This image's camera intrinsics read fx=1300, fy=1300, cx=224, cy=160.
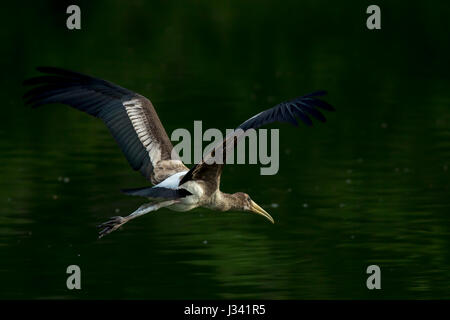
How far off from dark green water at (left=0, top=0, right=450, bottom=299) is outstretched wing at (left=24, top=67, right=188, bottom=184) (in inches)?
54.1

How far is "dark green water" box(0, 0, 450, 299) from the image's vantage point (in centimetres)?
1420

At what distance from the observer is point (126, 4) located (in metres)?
41.5

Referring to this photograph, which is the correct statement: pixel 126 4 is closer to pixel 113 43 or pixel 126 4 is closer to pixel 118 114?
pixel 113 43

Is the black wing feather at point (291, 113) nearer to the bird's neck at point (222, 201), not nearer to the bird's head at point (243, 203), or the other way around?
the bird's neck at point (222, 201)

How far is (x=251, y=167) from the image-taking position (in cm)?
2003

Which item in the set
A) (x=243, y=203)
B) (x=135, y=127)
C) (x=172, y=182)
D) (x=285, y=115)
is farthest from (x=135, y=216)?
(x=285, y=115)

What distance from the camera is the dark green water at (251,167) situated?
14.2m

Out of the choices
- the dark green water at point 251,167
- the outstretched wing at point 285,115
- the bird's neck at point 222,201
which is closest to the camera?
the outstretched wing at point 285,115

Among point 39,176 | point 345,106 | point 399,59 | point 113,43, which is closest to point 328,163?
point 39,176

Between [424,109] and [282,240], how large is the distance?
1048 cm

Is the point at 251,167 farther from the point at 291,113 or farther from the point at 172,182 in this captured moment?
the point at 291,113

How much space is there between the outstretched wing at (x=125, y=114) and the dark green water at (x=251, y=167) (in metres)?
1.37

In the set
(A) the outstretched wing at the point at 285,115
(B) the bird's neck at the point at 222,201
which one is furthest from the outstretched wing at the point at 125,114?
(A) the outstretched wing at the point at 285,115

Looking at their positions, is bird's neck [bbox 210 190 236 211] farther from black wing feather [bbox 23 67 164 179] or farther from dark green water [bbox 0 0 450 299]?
dark green water [bbox 0 0 450 299]
